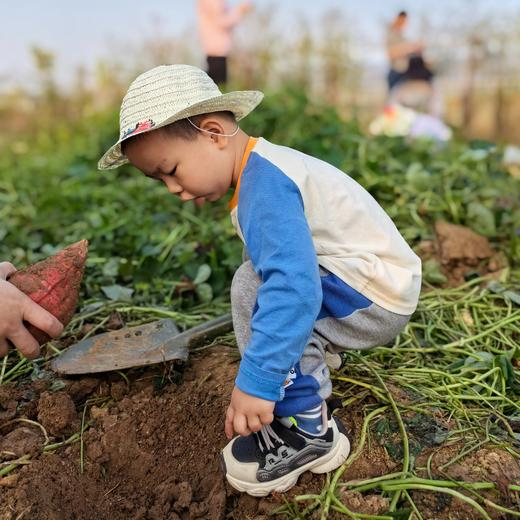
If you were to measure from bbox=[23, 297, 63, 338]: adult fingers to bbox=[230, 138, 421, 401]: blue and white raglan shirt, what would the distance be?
579 millimetres

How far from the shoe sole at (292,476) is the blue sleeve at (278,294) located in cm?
27

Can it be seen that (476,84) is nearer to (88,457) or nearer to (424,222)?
(424,222)

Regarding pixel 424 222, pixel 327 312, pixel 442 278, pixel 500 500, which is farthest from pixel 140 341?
pixel 424 222

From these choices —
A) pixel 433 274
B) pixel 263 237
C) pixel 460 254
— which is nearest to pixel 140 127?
pixel 263 237

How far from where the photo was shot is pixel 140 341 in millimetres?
2018

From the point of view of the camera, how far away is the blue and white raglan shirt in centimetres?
134

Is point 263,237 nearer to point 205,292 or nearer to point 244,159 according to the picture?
point 244,159

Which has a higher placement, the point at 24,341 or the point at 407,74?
the point at 24,341

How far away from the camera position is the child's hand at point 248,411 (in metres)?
1.37

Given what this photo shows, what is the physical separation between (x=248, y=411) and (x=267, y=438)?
226 mm

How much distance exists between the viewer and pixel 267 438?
1572mm

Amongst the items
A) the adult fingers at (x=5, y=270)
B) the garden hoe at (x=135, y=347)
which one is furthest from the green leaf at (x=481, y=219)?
the adult fingers at (x=5, y=270)

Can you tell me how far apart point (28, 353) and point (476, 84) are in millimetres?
8703

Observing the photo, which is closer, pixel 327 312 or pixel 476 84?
pixel 327 312
